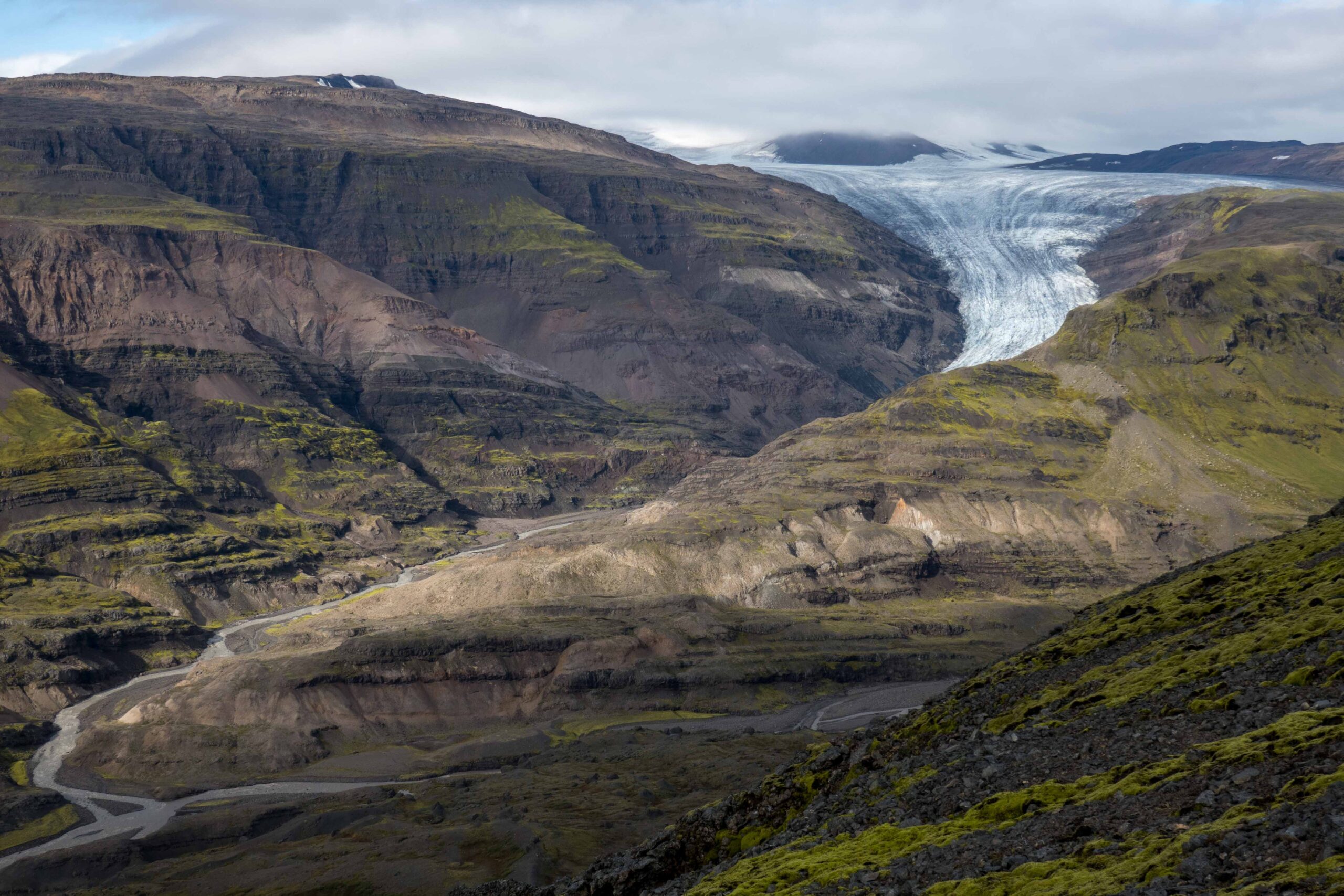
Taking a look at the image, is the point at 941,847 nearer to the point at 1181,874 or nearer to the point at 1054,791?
the point at 1054,791

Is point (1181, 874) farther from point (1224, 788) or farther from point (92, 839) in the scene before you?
point (92, 839)

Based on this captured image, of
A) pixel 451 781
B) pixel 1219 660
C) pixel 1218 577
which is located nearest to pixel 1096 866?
pixel 1219 660

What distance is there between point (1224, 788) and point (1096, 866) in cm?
628

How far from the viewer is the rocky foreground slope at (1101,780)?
152 feet

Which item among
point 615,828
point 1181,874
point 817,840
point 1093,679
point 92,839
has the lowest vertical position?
point 92,839

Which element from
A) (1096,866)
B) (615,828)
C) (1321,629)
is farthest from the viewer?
(615,828)

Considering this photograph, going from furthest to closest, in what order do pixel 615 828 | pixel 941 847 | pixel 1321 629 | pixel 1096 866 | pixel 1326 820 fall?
pixel 615 828, pixel 1321 629, pixel 941 847, pixel 1096 866, pixel 1326 820

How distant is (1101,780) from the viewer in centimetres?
5953

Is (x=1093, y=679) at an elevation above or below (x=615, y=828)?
above

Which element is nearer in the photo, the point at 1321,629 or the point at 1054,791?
the point at 1054,791

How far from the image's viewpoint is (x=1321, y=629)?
70.4 m

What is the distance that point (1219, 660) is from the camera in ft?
245

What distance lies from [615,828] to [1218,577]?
243ft

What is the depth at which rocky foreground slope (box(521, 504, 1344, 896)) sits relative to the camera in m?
46.4
